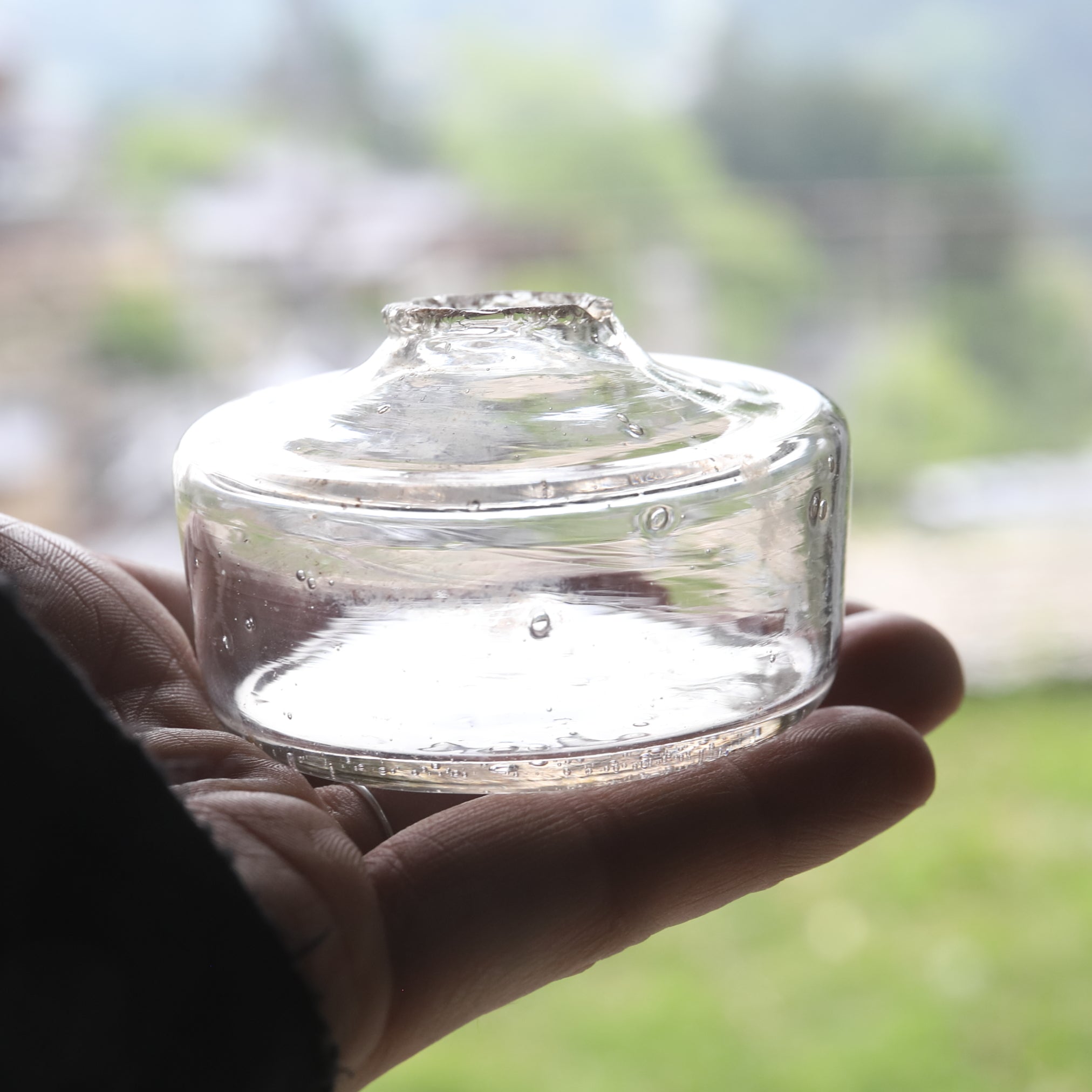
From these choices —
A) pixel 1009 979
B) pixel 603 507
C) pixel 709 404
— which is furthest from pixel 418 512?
pixel 1009 979

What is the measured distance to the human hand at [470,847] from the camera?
0.55 meters

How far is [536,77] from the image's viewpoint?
2135mm

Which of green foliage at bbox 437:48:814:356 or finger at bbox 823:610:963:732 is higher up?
green foliage at bbox 437:48:814:356

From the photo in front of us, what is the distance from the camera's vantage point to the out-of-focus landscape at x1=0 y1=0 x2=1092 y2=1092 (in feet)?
6.84

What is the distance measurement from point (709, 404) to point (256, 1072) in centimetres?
46

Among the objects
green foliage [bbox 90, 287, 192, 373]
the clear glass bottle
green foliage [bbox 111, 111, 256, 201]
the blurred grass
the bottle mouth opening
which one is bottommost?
the blurred grass

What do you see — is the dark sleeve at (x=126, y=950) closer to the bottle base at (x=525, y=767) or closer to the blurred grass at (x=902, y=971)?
the bottle base at (x=525, y=767)

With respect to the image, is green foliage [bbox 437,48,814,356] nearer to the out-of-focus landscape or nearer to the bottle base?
the out-of-focus landscape

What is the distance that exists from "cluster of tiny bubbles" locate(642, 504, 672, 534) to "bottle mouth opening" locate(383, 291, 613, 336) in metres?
0.17

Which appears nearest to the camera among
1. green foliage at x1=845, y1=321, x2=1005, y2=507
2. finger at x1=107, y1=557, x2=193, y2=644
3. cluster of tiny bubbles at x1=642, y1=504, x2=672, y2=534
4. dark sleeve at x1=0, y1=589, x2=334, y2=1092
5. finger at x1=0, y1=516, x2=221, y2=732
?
dark sleeve at x1=0, y1=589, x2=334, y2=1092

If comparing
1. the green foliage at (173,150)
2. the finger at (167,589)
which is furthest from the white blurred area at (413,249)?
the finger at (167,589)

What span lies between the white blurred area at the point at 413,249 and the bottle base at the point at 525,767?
147 centimetres

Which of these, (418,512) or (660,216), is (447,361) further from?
(660,216)

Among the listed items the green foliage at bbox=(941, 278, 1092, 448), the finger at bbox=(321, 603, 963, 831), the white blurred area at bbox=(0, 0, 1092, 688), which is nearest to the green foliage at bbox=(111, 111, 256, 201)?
the white blurred area at bbox=(0, 0, 1092, 688)
